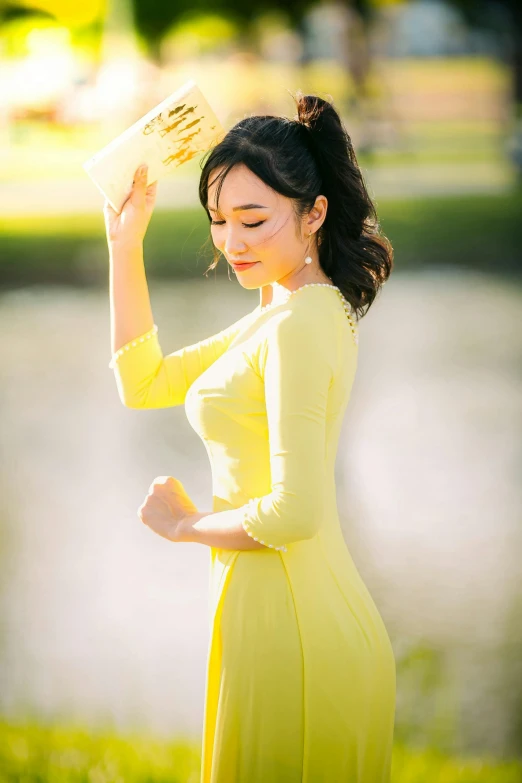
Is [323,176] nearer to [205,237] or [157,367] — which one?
[157,367]

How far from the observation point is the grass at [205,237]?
487cm

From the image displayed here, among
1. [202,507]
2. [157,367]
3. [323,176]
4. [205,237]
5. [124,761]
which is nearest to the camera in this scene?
[323,176]

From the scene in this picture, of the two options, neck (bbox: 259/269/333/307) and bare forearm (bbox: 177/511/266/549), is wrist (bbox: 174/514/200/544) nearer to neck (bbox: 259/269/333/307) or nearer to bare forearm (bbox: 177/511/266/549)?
bare forearm (bbox: 177/511/266/549)

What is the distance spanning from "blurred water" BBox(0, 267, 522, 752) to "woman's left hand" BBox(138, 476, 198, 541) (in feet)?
3.75

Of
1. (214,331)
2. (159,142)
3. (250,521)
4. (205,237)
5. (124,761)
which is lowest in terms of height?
(124,761)

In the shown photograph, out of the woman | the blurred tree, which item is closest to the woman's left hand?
the woman

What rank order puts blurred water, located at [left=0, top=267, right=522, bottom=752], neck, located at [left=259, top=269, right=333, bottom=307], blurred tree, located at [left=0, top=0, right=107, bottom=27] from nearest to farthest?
neck, located at [left=259, top=269, right=333, bottom=307] < blurred water, located at [left=0, top=267, right=522, bottom=752] < blurred tree, located at [left=0, top=0, right=107, bottom=27]

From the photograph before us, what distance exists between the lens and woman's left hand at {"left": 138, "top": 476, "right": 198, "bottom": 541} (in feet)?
3.74

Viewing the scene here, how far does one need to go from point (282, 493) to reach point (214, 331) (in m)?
3.63

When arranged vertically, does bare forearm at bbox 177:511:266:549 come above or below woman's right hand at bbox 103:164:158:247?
below

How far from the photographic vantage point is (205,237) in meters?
4.89

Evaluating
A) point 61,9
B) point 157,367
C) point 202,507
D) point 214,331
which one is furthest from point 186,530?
point 61,9

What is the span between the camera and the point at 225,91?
4793mm

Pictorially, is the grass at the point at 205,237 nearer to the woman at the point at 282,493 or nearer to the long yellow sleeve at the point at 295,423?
the woman at the point at 282,493
